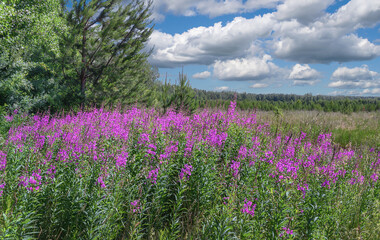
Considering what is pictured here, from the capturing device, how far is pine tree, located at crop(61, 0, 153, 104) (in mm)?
15367

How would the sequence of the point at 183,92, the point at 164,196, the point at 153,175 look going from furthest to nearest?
Result: the point at 183,92
the point at 164,196
the point at 153,175

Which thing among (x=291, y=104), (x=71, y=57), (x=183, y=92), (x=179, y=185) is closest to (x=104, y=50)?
(x=71, y=57)

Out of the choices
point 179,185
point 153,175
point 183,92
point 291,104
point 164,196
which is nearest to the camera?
point 153,175

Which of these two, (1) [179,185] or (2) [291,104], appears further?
(2) [291,104]

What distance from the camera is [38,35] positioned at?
576 inches

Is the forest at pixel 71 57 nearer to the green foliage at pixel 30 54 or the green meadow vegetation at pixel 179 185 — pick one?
the green foliage at pixel 30 54

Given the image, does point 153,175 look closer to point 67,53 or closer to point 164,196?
point 164,196

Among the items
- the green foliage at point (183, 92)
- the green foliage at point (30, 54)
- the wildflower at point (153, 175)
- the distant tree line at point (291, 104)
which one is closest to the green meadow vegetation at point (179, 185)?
the wildflower at point (153, 175)

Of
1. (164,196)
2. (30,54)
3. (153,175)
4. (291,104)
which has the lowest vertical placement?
(164,196)

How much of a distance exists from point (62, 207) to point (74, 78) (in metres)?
14.6

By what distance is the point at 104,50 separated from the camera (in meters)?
16.6

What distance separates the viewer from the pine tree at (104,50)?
1537 centimetres

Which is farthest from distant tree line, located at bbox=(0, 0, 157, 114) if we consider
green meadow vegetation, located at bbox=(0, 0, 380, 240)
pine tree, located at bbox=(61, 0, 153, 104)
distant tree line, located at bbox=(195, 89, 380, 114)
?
distant tree line, located at bbox=(195, 89, 380, 114)

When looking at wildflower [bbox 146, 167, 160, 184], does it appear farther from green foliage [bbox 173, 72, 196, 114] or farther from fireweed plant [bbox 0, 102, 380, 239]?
green foliage [bbox 173, 72, 196, 114]
